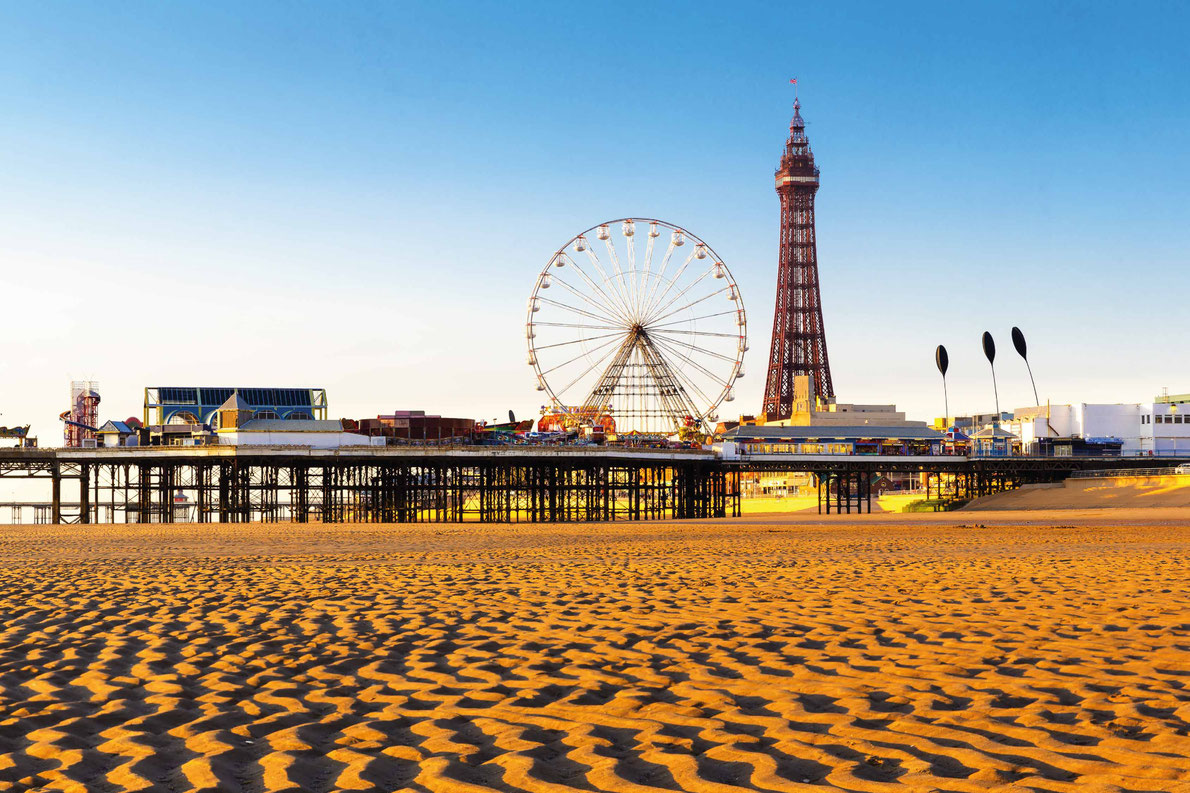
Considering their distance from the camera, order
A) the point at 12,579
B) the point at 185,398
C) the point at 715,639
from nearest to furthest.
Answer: the point at 715,639 → the point at 12,579 → the point at 185,398

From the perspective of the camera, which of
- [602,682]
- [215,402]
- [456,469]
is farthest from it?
[215,402]

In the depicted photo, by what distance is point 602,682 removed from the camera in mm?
7684

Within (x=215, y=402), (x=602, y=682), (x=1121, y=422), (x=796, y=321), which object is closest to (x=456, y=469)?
(x=215, y=402)

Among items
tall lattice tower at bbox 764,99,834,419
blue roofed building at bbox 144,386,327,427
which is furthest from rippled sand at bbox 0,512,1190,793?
tall lattice tower at bbox 764,99,834,419

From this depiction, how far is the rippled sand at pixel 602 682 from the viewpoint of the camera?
17.8 ft

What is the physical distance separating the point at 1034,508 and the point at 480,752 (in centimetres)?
5164

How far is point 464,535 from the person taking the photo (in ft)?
102

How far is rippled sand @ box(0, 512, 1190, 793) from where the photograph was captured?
17.8ft

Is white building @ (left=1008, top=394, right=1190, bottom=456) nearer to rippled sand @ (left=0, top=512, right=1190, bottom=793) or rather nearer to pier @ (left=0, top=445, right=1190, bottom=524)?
pier @ (left=0, top=445, right=1190, bottom=524)

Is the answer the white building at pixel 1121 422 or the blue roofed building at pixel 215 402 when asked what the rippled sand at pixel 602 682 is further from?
the white building at pixel 1121 422

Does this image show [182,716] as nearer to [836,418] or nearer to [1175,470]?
[1175,470]

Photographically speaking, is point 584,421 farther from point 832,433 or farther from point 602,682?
point 602,682

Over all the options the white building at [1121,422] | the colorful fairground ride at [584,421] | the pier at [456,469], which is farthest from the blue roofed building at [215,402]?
the white building at [1121,422]

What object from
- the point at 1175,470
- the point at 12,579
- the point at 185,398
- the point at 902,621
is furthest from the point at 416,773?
the point at 185,398
